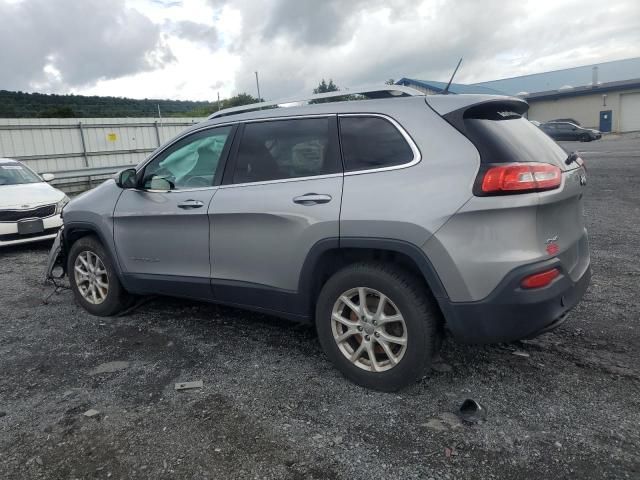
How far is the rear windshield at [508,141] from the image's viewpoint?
2.82 m

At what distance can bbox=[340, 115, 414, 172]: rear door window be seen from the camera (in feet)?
10.1

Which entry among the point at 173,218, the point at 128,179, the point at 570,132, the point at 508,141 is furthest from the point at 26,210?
the point at 570,132

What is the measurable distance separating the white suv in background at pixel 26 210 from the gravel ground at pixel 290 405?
Result: 3.56 m

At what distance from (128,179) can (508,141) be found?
312 cm

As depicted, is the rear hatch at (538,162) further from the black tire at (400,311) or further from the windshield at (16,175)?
the windshield at (16,175)

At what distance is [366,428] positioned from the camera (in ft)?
9.41

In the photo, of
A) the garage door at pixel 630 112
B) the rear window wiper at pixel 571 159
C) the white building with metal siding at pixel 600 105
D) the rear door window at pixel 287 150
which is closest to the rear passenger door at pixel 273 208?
the rear door window at pixel 287 150

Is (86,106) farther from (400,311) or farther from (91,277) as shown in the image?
(400,311)

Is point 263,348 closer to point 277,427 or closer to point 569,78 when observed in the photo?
point 277,427

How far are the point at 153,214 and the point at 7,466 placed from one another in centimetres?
209

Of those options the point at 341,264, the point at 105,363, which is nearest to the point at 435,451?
the point at 341,264

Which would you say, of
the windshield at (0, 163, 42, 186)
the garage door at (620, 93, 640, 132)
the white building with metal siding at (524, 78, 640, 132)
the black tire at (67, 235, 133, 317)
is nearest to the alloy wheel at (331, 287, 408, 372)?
the black tire at (67, 235, 133, 317)

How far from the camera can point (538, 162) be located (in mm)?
2891

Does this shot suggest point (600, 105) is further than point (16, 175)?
Yes
